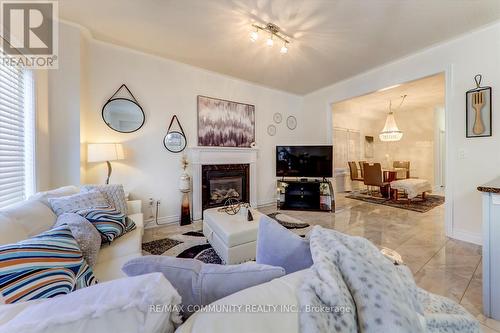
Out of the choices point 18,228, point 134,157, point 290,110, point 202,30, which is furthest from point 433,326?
point 290,110

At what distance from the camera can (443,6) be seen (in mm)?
2029

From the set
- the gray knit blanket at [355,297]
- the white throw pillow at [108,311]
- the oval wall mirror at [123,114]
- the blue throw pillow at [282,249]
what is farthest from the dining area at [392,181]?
the white throw pillow at [108,311]

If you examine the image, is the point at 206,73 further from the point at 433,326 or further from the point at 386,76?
the point at 433,326

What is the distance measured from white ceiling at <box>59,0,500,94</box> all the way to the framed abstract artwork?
2.38 feet

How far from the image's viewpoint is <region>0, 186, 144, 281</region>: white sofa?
110 centimetres

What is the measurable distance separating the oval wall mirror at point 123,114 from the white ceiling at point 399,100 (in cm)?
411

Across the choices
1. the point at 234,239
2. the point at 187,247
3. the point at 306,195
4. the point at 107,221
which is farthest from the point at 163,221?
the point at 306,195

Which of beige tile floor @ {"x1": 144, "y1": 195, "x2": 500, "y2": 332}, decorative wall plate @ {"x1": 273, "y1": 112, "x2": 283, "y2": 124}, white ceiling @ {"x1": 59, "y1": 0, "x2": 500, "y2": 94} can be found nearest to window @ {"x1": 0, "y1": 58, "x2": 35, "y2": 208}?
white ceiling @ {"x1": 59, "y1": 0, "x2": 500, "y2": 94}

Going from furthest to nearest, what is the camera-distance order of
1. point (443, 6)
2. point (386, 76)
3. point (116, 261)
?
point (386, 76) < point (443, 6) < point (116, 261)

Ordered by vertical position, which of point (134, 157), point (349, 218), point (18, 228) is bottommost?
point (349, 218)

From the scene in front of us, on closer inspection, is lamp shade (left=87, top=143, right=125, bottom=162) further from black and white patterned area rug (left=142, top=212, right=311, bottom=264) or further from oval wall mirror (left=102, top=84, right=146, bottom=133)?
black and white patterned area rug (left=142, top=212, right=311, bottom=264)

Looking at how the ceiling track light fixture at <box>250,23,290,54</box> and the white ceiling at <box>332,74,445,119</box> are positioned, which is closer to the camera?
the ceiling track light fixture at <box>250,23,290,54</box>

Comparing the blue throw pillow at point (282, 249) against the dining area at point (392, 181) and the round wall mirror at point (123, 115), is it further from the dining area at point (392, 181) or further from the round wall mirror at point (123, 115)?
the dining area at point (392, 181)

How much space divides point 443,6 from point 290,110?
9.77 feet
